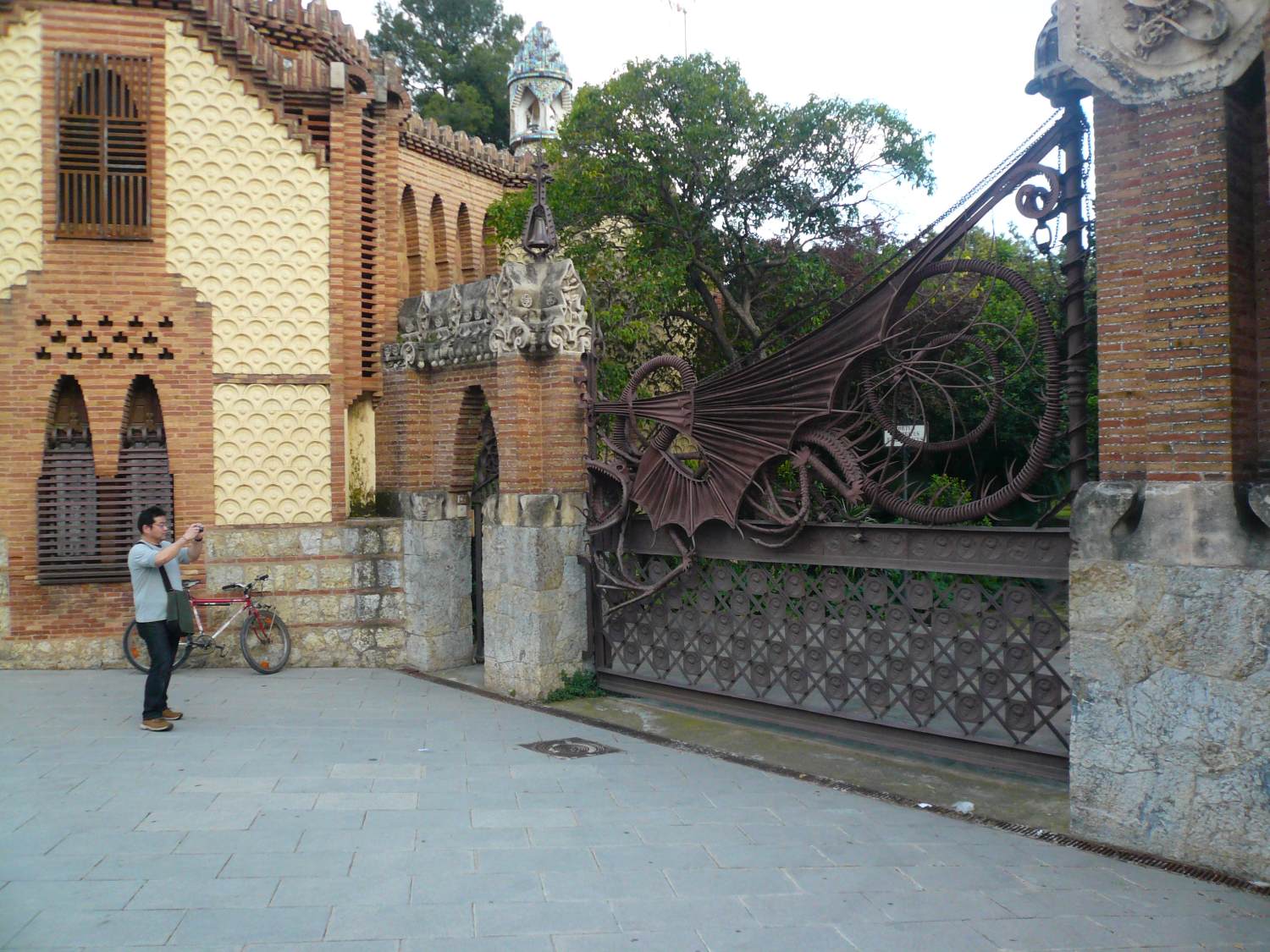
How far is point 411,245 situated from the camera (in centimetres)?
1426

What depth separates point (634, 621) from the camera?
9086 millimetres

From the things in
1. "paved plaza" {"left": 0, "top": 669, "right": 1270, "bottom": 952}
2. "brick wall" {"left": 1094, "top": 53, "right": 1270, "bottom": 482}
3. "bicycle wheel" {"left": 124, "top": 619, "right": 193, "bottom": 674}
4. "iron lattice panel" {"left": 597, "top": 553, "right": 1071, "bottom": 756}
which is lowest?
"paved plaza" {"left": 0, "top": 669, "right": 1270, "bottom": 952}

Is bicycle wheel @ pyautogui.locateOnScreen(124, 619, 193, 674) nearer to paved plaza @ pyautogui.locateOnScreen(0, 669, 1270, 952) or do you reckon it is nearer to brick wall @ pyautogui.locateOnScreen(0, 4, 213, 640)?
brick wall @ pyautogui.locateOnScreen(0, 4, 213, 640)

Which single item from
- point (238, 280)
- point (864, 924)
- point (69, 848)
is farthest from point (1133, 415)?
point (238, 280)

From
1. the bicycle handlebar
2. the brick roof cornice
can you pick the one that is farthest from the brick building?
the brick roof cornice

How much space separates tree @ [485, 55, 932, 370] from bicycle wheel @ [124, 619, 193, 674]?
634cm

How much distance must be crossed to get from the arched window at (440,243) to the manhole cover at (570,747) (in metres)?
8.61

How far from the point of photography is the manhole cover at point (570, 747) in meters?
7.50

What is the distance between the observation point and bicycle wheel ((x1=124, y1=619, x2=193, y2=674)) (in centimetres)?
Result: 998

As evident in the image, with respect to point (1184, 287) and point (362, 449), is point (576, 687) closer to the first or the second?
point (362, 449)

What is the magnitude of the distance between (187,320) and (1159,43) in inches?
352

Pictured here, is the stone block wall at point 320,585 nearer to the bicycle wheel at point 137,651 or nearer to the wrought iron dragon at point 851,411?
the bicycle wheel at point 137,651

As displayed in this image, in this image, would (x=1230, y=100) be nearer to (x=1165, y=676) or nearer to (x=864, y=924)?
(x=1165, y=676)

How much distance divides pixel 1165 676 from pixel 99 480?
31.3 ft
